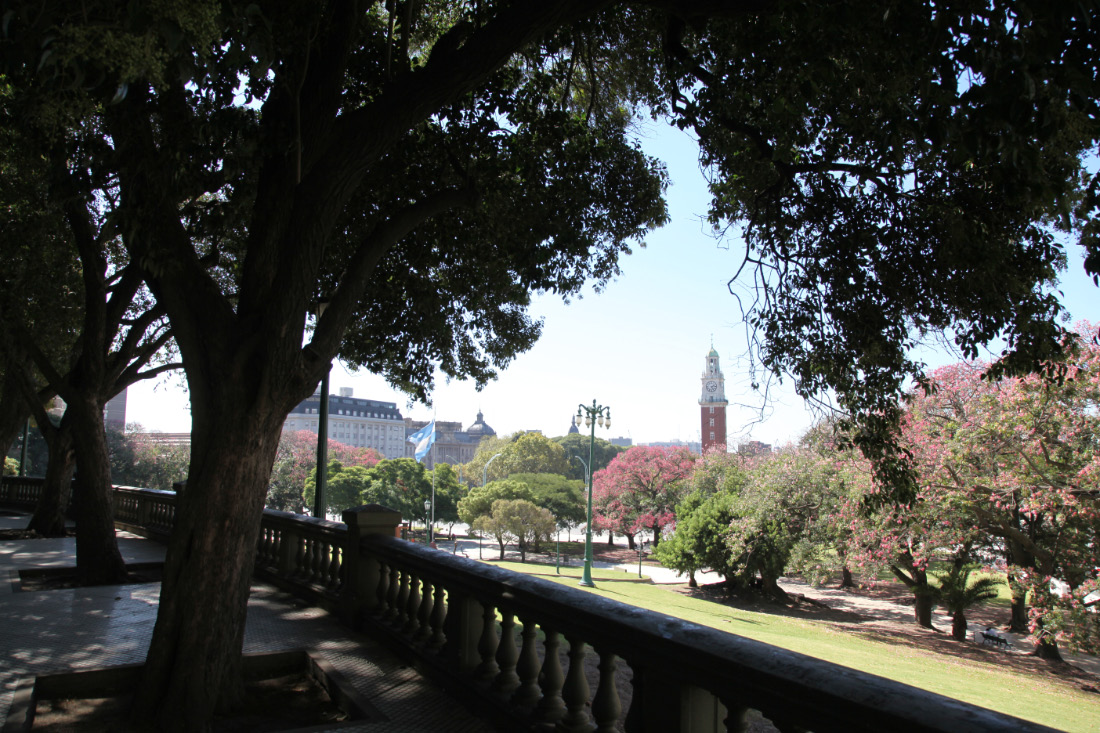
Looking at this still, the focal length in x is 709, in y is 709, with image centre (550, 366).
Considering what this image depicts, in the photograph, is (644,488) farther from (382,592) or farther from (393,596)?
(393,596)

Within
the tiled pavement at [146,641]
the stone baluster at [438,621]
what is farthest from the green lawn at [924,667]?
the tiled pavement at [146,641]

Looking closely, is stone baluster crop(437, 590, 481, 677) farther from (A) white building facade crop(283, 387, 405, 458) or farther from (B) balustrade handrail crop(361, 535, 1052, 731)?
(A) white building facade crop(283, 387, 405, 458)

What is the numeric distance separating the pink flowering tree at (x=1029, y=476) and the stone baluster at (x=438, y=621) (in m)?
12.3

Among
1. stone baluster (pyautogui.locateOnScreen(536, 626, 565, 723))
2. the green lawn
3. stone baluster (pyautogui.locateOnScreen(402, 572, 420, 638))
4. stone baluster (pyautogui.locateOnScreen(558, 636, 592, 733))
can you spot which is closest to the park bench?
the green lawn

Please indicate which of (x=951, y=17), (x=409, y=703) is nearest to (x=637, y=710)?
(x=409, y=703)

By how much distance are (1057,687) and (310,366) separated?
19657 millimetres

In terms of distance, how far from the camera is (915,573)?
80.5 feet

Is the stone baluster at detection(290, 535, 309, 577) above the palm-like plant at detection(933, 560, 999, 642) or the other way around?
above

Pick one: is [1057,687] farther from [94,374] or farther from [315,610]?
[94,374]

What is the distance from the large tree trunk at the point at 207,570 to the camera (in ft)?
14.3

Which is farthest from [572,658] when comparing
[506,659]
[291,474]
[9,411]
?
[291,474]

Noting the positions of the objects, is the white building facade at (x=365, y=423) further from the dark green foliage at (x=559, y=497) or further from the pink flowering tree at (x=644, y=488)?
the pink flowering tree at (x=644, y=488)

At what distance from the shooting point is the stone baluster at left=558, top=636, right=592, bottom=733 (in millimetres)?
3736

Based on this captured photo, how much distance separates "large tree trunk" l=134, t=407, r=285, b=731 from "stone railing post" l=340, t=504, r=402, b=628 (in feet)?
6.82
